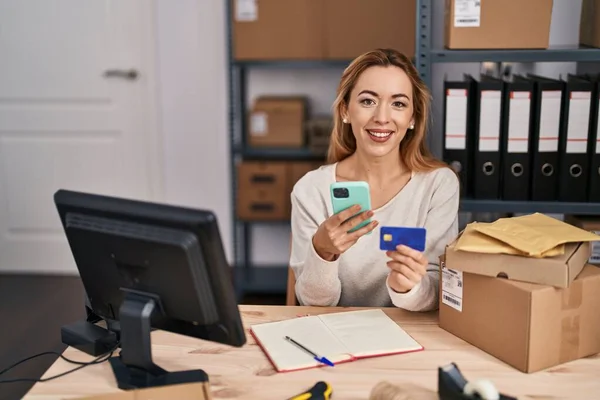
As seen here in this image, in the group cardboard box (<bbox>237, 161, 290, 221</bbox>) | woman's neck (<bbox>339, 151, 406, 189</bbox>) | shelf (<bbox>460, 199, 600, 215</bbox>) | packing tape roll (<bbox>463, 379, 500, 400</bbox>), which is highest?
woman's neck (<bbox>339, 151, 406, 189</bbox>)

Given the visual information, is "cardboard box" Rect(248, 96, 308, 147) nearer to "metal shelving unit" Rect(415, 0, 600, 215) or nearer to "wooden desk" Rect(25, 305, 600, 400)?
"metal shelving unit" Rect(415, 0, 600, 215)

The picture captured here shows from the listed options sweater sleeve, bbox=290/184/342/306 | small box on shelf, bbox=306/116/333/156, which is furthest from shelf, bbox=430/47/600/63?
small box on shelf, bbox=306/116/333/156

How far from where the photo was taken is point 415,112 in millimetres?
2000

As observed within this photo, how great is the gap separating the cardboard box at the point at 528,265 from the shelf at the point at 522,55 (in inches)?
38.4

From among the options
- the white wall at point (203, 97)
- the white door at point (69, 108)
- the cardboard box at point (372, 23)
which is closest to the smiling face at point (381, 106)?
the cardboard box at point (372, 23)

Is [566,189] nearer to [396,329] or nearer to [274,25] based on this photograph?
[396,329]

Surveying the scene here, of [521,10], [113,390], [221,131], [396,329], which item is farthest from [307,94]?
[113,390]

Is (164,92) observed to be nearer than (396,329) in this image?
No

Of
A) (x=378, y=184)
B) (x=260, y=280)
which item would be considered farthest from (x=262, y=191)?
(x=378, y=184)

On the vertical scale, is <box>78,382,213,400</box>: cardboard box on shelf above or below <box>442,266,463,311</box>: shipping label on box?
below

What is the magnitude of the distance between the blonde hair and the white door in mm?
1926

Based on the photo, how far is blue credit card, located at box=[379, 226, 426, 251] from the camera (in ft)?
4.89

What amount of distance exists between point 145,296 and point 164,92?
257 centimetres

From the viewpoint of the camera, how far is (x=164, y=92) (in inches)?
149
